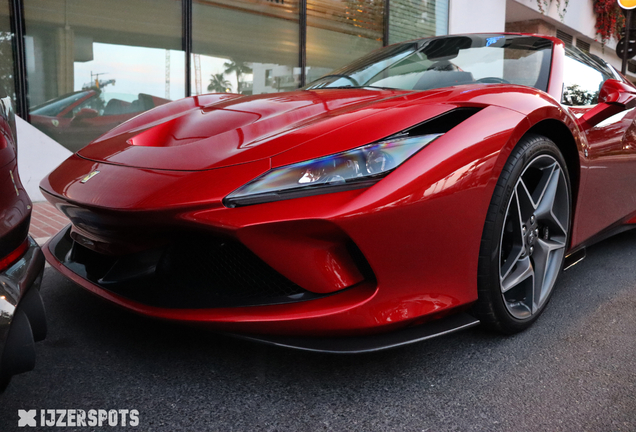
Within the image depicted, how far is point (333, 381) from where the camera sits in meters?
1.64

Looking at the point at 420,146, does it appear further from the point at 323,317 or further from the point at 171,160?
the point at 171,160

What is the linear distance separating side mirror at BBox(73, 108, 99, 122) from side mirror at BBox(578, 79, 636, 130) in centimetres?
472

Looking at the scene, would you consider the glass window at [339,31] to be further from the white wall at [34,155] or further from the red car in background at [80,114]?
the white wall at [34,155]

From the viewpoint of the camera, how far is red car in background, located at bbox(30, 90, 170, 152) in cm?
528

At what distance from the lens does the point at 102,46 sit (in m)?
5.54

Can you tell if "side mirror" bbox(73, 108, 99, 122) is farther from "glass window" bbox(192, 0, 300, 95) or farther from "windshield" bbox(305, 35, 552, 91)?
"windshield" bbox(305, 35, 552, 91)

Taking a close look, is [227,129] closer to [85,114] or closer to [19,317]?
[19,317]

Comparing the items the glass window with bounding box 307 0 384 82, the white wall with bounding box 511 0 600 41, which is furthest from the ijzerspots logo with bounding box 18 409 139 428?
the white wall with bounding box 511 0 600 41

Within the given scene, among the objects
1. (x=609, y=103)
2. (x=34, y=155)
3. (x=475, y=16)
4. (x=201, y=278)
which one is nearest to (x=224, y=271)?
(x=201, y=278)

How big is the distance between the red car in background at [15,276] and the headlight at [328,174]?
487 millimetres

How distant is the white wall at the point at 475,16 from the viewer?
9.44 meters

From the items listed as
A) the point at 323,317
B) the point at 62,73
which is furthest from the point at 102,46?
the point at 323,317

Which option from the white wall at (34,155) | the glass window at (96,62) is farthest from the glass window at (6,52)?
the white wall at (34,155)

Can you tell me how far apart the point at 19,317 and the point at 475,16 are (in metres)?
9.93
